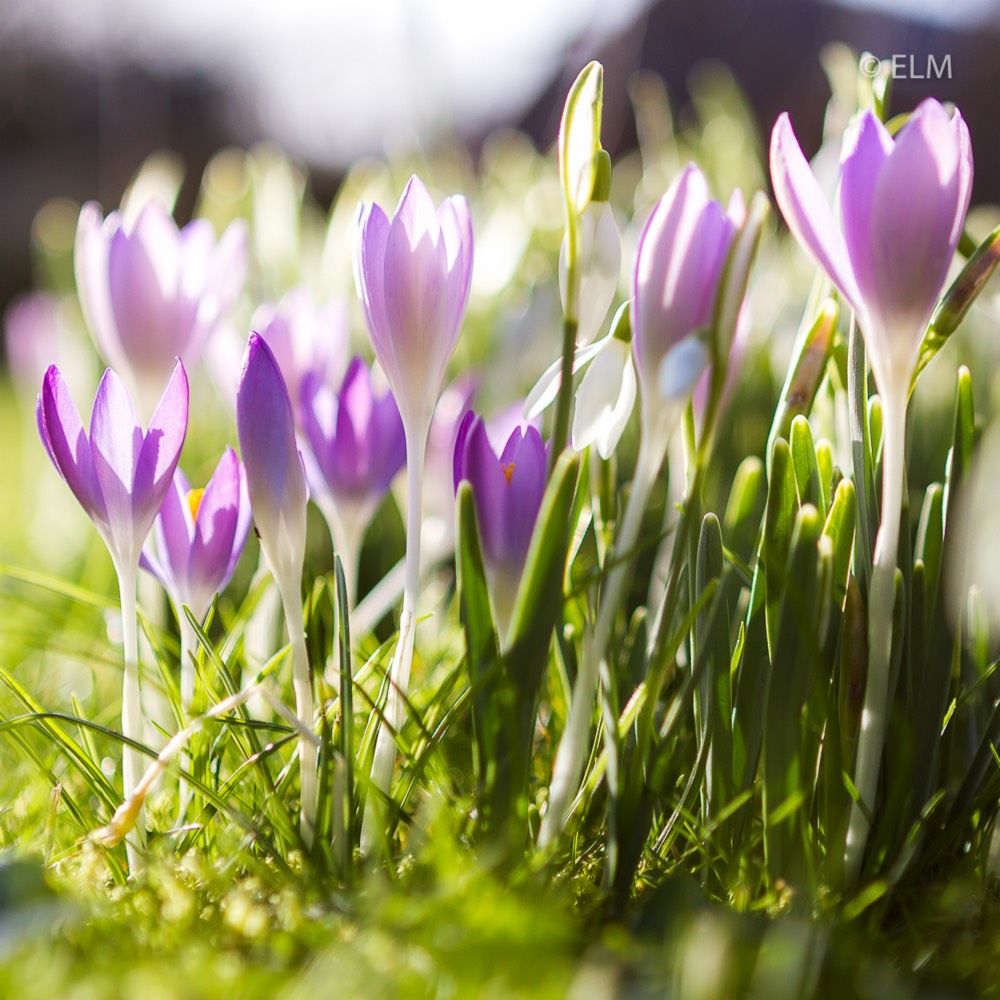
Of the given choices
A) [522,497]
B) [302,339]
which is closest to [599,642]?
[522,497]

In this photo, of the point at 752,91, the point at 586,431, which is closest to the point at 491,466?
the point at 586,431

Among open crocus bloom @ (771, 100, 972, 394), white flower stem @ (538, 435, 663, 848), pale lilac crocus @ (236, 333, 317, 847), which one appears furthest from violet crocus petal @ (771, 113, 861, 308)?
pale lilac crocus @ (236, 333, 317, 847)

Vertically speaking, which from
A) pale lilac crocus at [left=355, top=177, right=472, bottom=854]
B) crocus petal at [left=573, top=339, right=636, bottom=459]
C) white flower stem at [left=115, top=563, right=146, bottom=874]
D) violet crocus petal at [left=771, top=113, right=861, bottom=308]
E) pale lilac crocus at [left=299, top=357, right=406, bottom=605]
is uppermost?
violet crocus petal at [left=771, top=113, right=861, bottom=308]

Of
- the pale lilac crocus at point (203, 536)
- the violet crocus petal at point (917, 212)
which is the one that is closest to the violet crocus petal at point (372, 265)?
the pale lilac crocus at point (203, 536)

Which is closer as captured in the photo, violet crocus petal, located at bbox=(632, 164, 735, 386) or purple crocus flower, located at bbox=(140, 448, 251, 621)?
violet crocus petal, located at bbox=(632, 164, 735, 386)

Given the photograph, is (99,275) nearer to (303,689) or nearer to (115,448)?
(115,448)

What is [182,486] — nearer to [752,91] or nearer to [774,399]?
[774,399]

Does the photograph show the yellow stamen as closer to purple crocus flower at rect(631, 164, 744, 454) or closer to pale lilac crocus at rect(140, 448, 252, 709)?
pale lilac crocus at rect(140, 448, 252, 709)
